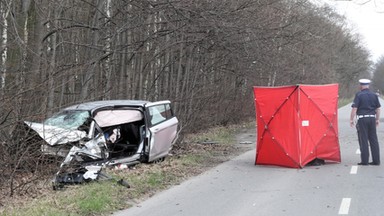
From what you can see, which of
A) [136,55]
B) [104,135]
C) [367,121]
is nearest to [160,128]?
[104,135]

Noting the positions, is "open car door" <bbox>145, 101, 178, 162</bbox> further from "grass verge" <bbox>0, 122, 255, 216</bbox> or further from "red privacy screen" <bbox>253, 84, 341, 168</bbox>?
"red privacy screen" <bbox>253, 84, 341, 168</bbox>

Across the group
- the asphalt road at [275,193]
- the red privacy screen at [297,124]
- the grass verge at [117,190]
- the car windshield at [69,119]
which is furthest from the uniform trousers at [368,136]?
the car windshield at [69,119]

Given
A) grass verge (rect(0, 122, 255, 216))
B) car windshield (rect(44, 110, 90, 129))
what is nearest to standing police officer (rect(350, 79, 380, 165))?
grass verge (rect(0, 122, 255, 216))

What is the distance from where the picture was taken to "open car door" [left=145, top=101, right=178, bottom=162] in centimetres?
1160

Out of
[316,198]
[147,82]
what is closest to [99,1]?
[147,82]

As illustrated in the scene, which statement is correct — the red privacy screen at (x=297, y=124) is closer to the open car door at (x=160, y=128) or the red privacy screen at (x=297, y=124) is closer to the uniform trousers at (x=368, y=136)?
the uniform trousers at (x=368, y=136)

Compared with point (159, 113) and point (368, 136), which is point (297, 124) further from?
point (159, 113)

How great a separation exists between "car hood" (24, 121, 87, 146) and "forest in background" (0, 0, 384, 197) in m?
0.18

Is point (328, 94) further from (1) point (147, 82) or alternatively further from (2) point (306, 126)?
(1) point (147, 82)

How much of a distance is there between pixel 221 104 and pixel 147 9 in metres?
11.8

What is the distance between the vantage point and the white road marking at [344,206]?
23.6ft

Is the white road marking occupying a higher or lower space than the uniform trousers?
lower

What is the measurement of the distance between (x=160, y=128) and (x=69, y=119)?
2.21 metres

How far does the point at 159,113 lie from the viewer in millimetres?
12328
